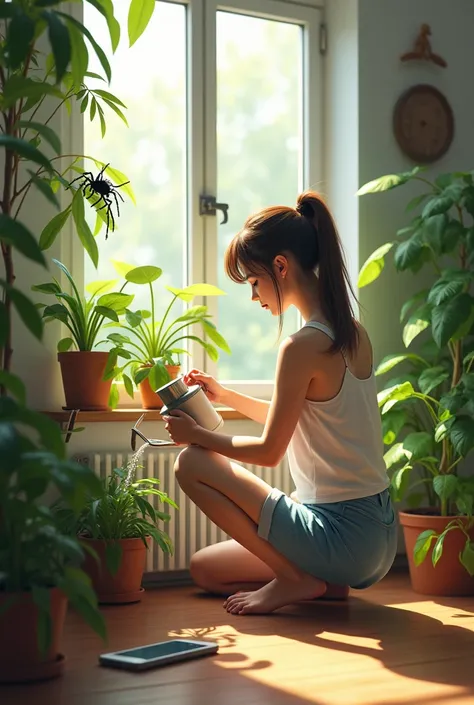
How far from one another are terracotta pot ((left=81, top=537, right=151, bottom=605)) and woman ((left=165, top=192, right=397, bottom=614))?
30 cm

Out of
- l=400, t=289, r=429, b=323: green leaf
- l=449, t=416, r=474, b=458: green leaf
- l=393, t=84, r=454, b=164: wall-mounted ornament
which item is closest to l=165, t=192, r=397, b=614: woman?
l=449, t=416, r=474, b=458: green leaf

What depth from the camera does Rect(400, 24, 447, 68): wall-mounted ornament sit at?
3.72 meters

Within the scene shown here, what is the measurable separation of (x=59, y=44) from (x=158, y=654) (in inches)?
53.0

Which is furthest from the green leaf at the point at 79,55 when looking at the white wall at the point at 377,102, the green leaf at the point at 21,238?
the white wall at the point at 377,102

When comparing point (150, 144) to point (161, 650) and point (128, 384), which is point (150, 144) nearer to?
point (128, 384)

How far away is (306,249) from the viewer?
2744mm

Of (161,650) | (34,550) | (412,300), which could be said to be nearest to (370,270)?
(412,300)

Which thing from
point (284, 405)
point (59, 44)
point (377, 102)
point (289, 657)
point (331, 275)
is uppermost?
point (377, 102)

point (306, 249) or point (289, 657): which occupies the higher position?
point (306, 249)

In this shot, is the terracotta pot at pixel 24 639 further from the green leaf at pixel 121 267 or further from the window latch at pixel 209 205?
the window latch at pixel 209 205

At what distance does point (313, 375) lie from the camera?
2672 mm

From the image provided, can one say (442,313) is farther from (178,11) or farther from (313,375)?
(178,11)

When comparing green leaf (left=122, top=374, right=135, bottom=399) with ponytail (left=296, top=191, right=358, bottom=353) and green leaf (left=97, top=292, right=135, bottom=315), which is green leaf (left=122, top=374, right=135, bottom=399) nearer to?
green leaf (left=97, top=292, right=135, bottom=315)

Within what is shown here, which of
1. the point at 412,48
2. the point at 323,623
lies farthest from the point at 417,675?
the point at 412,48
